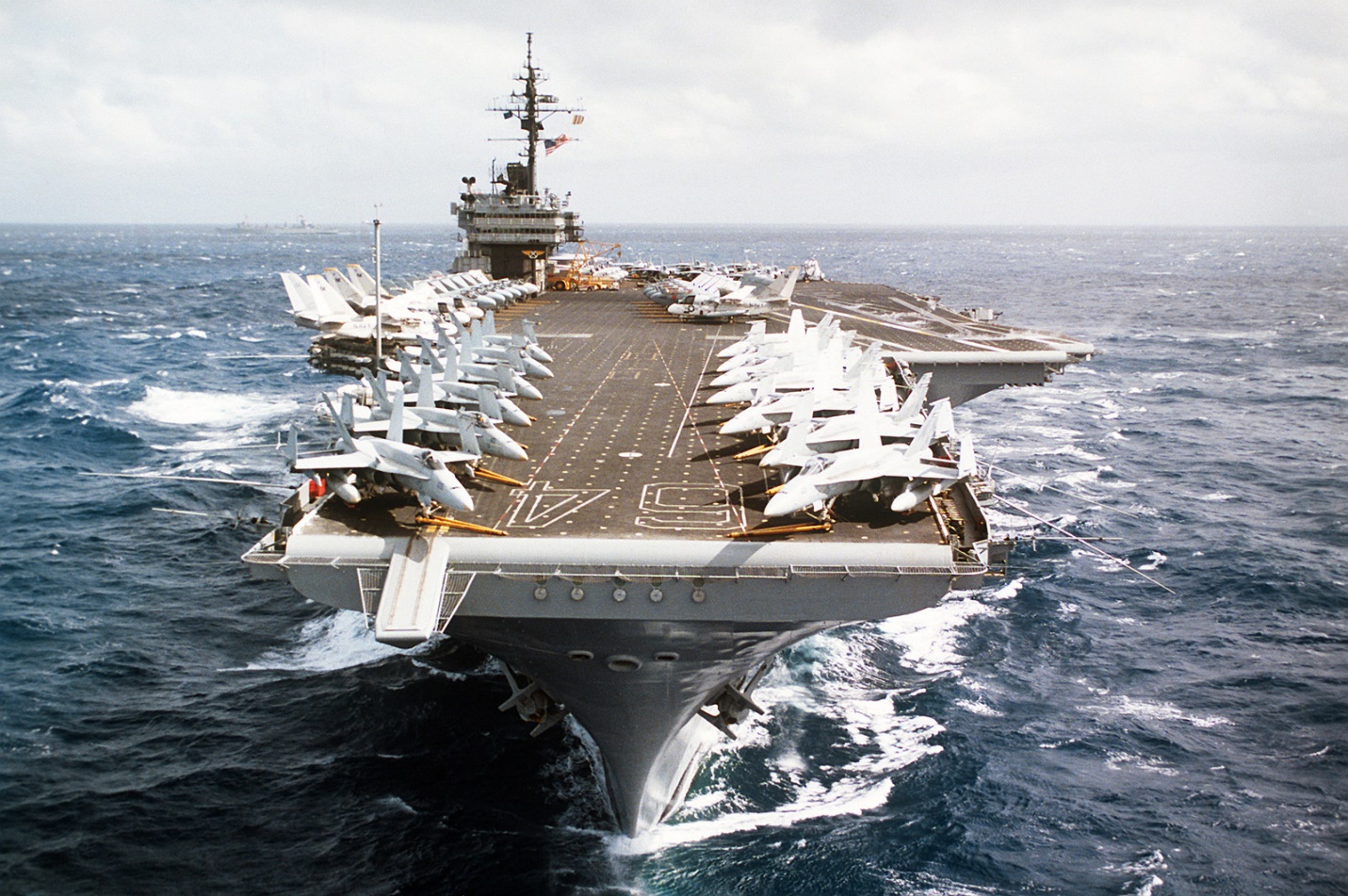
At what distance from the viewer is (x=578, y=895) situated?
50.6 ft

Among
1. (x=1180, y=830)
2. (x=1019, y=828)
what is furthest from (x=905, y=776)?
(x=1180, y=830)

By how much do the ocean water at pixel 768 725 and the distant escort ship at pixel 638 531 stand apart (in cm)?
184

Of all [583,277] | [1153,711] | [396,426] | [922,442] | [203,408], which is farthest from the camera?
[583,277]

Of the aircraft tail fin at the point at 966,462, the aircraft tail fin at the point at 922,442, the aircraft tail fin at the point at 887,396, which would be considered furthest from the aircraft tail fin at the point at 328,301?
the aircraft tail fin at the point at 966,462

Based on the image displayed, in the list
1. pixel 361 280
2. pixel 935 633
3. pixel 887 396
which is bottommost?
pixel 935 633

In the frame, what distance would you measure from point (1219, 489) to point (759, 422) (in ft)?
72.6

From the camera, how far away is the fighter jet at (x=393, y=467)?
15.6 m

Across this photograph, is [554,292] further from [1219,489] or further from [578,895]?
[578,895]

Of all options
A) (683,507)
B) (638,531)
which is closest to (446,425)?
(683,507)

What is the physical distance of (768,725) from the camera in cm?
2059

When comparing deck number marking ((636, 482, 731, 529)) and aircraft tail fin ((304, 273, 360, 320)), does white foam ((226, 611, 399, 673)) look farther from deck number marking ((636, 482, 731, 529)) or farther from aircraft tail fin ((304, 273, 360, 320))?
aircraft tail fin ((304, 273, 360, 320))

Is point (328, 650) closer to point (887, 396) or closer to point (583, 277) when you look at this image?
point (887, 396)

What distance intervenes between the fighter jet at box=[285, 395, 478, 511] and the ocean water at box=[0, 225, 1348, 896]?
7.97ft

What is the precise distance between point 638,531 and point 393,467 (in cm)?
413
